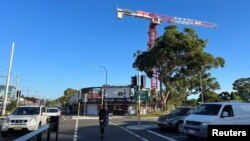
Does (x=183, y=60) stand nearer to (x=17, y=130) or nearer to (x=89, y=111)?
(x=89, y=111)

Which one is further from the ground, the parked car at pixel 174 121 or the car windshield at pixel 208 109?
the car windshield at pixel 208 109

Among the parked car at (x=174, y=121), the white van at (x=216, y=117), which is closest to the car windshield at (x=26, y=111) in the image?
the parked car at (x=174, y=121)

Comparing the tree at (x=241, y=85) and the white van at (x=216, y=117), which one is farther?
the tree at (x=241, y=85)

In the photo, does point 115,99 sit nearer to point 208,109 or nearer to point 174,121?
point 174,121

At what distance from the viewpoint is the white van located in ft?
48.9

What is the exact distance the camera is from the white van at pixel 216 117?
14.9 metres

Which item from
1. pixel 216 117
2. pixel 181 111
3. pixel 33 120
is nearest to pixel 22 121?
pixel 33 120

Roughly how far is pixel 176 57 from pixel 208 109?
36.8 m

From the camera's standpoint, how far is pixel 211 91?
90812 mm

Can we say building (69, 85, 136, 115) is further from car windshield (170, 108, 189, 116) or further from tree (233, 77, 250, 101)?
tree (233, 77, 250, 101)

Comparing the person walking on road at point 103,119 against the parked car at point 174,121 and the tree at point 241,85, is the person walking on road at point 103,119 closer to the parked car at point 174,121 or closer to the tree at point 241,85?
the parked car at point 174,121

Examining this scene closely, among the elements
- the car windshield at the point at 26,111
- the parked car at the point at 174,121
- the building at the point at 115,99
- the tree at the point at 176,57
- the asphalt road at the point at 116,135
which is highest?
the tree at the point at 176,57

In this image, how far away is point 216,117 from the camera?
14992mm

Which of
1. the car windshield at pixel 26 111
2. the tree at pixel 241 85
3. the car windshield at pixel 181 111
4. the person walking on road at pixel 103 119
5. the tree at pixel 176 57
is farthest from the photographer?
the tree at pixel 241 85
